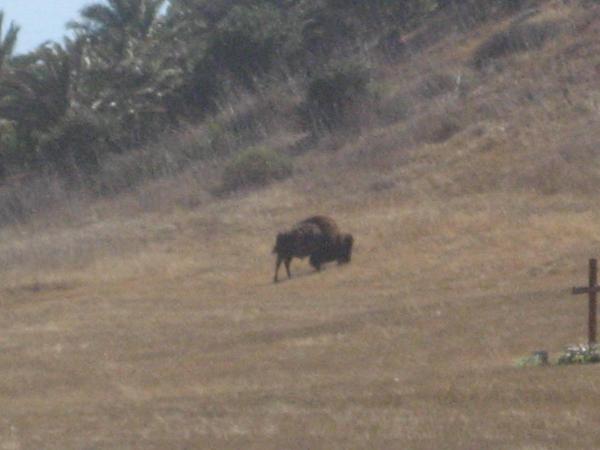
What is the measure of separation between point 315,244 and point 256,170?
42.6ft

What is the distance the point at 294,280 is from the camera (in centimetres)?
2642

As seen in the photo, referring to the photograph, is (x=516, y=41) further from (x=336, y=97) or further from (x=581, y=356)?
(x=581, y=356)

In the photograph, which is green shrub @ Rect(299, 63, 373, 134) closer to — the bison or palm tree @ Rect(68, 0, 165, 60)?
palm tree @ Rect(68, 0, 165, 60)

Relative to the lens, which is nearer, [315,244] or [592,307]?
[592,307]

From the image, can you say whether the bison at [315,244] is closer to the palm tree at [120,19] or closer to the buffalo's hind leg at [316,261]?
the buffalo's hind leg at [316,261]

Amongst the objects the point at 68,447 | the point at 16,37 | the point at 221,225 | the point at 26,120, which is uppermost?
the point at 16,37

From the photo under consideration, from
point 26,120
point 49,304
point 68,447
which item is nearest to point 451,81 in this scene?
point 26,120

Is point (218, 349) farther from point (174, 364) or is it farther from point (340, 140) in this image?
point (340, 140)

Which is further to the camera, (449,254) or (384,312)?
(449,254)

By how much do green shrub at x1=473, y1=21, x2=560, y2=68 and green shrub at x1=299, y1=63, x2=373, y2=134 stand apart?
4115mm

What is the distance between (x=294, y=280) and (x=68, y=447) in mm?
15436

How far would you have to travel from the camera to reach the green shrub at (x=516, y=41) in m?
45.2

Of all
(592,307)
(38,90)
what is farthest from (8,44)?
(592,307)

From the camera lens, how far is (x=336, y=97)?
4459 centimetres
